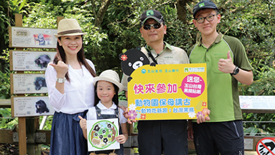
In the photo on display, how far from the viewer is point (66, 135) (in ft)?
8.34

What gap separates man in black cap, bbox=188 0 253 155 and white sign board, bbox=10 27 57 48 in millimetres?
2458

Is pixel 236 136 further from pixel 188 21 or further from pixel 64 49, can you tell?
pixel 188 21

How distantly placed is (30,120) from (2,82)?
2.99m

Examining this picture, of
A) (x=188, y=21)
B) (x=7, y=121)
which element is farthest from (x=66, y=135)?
(x=188, y=21)

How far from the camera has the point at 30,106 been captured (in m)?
4.04

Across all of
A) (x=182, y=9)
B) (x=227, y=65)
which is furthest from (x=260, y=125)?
(x=227, y=65)

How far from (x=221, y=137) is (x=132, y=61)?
1159 mm

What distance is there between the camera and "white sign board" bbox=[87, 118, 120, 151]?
2449 millimetres

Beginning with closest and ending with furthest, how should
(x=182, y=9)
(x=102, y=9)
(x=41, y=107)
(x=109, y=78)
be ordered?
(x=109, y=78)
(x=41, y=107)
(x=182, y=9)
(x=102, y=9)

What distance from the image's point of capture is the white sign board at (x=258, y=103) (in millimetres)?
3756

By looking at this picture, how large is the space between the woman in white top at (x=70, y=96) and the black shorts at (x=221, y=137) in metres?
1.19

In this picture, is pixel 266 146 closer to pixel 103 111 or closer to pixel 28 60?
pixel 103 111

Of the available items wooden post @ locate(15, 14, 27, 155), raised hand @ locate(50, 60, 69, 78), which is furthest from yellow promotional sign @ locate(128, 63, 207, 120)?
wooden post @ locate(15, 14, 27, 155)

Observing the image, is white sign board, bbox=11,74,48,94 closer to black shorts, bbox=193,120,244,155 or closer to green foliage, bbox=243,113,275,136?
black shorts, bbox=193,120,244,155
